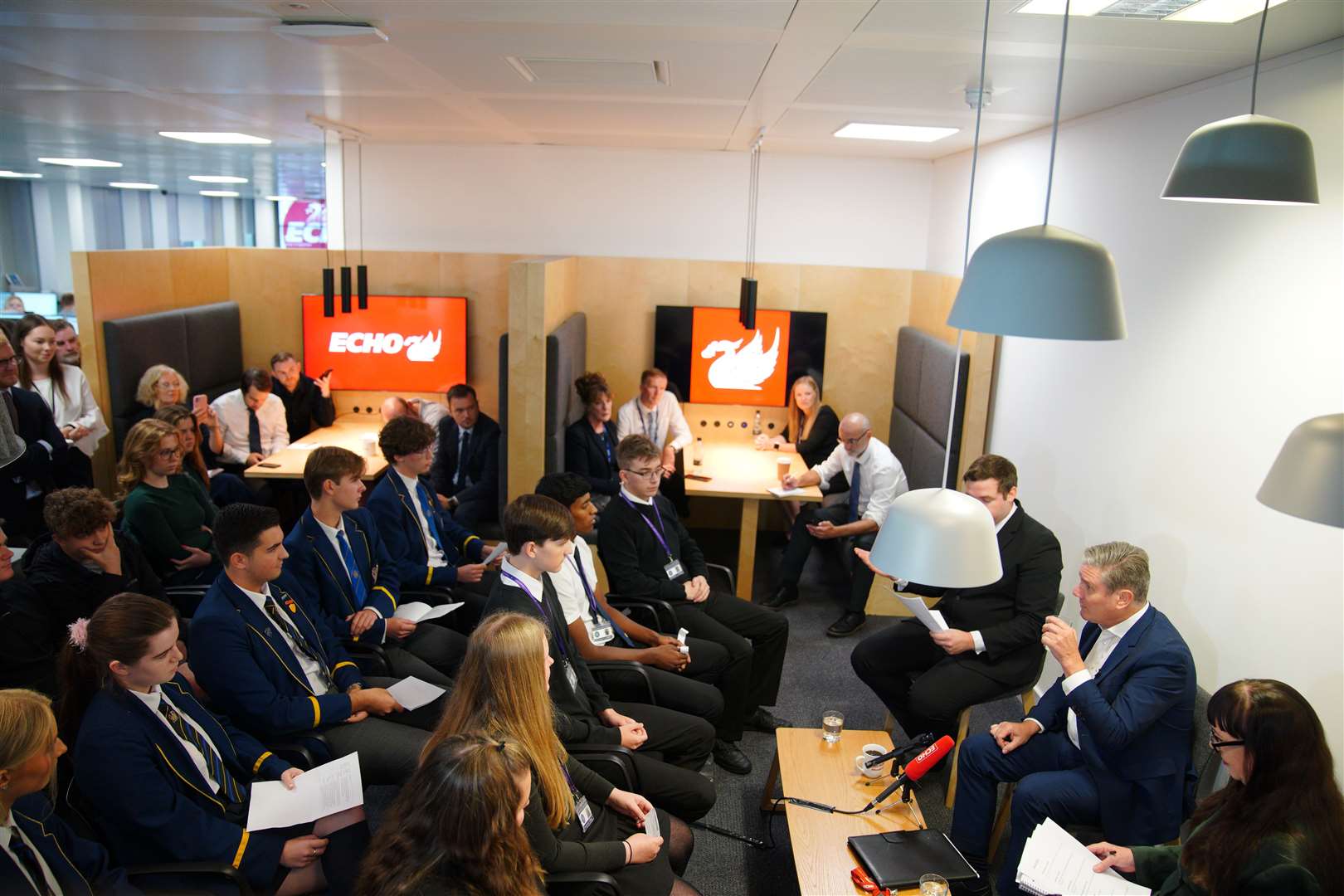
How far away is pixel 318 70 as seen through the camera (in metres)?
3.81

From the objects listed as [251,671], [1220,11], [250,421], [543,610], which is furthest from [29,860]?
[250,421]

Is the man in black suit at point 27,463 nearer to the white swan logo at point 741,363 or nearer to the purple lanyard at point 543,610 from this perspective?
the purple lanyard at point 543,610

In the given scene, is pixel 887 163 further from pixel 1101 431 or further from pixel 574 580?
pixel 574 580

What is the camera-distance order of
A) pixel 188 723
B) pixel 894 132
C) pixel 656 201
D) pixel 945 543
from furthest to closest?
pixel 656 201 → pixel 894 132 → pixel 188 723 → pixel 945 543

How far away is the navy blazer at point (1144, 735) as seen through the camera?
285 cm

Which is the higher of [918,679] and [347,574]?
[347,574]

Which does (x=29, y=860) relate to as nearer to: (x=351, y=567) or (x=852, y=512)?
(x=351, y=567)

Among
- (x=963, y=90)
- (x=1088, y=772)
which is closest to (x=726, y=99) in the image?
(x=963, y=90)

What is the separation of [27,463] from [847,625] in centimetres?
431

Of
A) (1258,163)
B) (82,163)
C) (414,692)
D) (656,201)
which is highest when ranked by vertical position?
(82,163)

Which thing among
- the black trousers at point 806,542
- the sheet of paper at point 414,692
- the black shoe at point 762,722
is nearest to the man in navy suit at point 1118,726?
the black shoe at point 762,722

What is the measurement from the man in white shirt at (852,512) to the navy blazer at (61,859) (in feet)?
12.4

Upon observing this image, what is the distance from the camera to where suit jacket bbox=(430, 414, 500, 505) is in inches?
210

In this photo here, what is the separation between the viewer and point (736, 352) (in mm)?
6730
